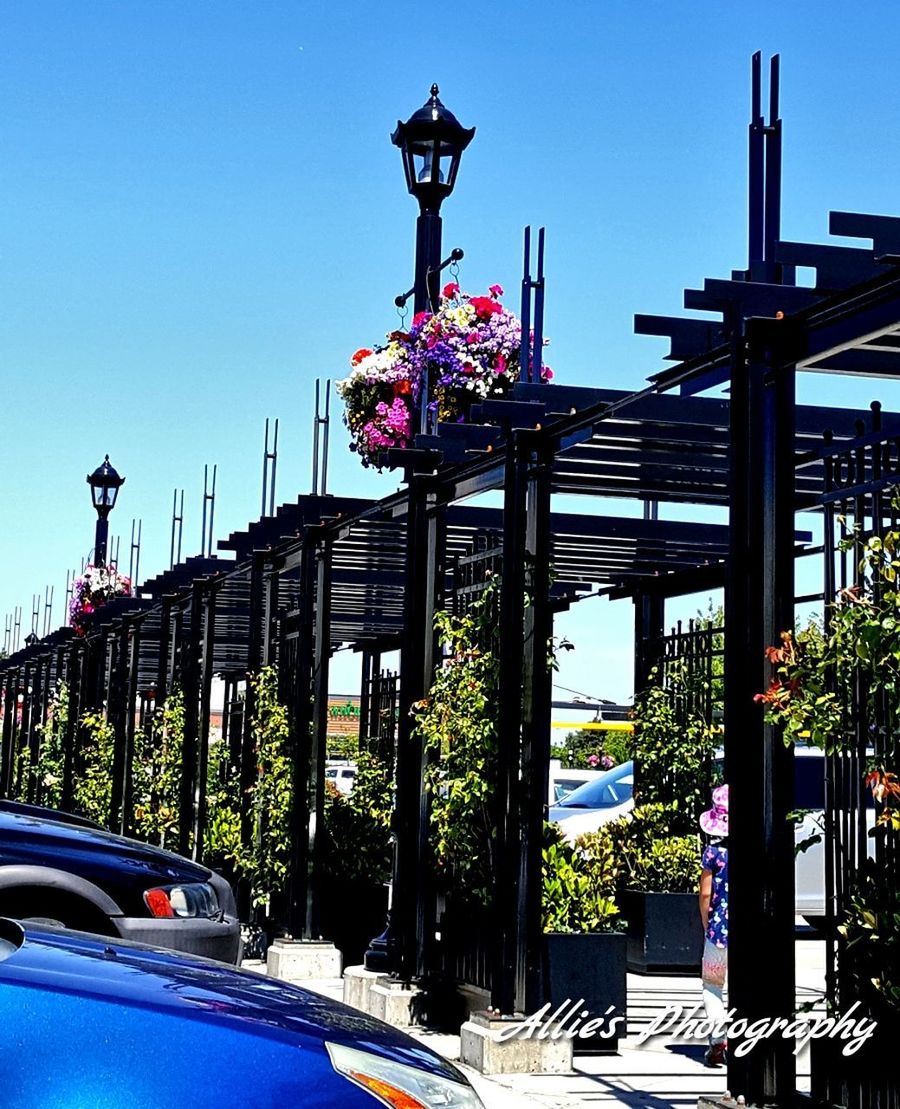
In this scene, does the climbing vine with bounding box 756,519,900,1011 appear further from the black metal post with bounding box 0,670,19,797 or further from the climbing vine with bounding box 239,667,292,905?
the black metal post with bounding box 0,670,19,797

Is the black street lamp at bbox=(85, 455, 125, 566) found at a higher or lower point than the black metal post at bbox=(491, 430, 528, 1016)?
higher

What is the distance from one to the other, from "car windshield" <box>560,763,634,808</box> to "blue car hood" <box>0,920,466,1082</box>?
16210 millimetres

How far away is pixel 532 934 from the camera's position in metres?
8.69

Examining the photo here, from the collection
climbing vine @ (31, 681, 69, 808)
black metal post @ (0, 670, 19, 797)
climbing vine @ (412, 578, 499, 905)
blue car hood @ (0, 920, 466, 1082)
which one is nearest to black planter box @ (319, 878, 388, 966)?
climbing vine @ (412, 578, 499, 905)

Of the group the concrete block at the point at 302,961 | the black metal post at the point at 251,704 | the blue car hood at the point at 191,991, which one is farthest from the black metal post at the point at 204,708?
the blue car hood at the point at 191,991

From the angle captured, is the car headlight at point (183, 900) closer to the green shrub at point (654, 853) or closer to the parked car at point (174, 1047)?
the parked car at point (174, 1047)

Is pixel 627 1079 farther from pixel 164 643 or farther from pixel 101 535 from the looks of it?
pixel 101 535

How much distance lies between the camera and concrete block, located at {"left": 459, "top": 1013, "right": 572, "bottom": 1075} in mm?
8352

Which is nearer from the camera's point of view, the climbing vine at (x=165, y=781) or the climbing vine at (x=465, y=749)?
the climbing vine at (x=465, y=749)

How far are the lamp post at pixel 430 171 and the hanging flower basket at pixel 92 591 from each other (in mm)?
13047

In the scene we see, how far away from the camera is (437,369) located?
11.6m

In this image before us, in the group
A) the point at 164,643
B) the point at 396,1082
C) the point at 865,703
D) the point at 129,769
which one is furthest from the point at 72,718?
the point at 396,1082

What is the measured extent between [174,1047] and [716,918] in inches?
234

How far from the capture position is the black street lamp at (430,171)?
11109 mm
